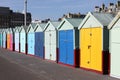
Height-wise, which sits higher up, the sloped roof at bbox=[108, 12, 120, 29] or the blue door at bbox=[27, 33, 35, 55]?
the sloped roof at bbox=[108, 12, 120, 29]

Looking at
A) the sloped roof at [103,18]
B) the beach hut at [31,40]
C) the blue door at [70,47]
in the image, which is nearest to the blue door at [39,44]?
the beach hut at [31,40]

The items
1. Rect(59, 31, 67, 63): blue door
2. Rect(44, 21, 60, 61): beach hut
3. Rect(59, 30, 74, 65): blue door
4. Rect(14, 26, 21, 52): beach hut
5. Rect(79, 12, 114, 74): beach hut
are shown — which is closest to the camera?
Rect(79, 12, 114, 74): beach hut

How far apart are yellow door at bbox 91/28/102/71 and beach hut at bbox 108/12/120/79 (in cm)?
88

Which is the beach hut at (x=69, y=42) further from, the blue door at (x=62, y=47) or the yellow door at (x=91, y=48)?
the yellow door at (x=91, y=48)

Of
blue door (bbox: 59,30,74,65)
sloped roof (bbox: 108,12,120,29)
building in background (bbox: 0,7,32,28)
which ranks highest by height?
building in background (bbox: 0,7,32,28)

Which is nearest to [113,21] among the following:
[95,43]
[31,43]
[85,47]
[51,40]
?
[95,43]

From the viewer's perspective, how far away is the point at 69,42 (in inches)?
794

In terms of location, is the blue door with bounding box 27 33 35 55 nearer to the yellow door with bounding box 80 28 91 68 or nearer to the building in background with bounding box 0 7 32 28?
the yellow door with bounding box 80 28 91 68

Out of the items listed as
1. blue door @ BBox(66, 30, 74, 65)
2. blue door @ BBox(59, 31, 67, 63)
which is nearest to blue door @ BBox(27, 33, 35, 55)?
blue door @ BBox(59, 31, 67, 63)

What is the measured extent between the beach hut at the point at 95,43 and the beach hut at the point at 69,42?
26.4 inches

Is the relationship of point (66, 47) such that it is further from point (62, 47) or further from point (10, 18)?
point (10, 18)

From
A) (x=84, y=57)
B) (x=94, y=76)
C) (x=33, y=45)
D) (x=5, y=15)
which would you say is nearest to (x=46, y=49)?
(x=33, y=45)

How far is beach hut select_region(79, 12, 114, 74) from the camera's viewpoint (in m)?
15.9

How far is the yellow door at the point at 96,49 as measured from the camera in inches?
637
